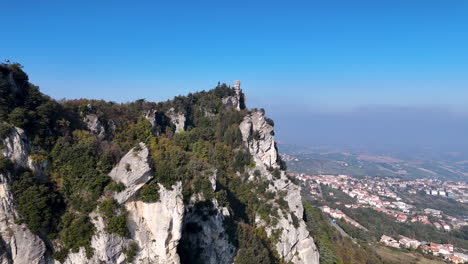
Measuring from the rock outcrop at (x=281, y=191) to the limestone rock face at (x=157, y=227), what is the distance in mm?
16696

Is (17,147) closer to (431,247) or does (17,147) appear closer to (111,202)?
(111,202)

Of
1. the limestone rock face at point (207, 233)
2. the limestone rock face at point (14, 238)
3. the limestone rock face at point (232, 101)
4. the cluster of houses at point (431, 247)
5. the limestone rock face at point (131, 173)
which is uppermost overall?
the limestone rock face at point (232, 101)

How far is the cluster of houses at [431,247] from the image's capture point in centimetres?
6389

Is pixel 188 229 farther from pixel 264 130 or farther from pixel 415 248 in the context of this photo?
pixel 415 248

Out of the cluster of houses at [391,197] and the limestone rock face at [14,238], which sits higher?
the limestone rock face at [14,238]

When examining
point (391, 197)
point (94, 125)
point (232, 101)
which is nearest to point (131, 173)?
point (94, 125)

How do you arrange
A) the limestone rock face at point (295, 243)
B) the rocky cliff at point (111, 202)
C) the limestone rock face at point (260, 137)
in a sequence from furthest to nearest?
the limestone rock face at point (260, 137) → the limestone rock face at point (295, 243) → the rocky cliff at point (111, 202)

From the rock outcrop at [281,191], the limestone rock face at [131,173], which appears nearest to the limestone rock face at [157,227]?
the limestone rock face at [131,173]

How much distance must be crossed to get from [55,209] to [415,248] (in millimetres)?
77808

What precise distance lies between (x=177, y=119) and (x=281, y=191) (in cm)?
2126

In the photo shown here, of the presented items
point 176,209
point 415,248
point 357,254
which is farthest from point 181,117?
point 415,248

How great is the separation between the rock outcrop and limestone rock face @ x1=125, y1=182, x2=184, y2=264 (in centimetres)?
1670

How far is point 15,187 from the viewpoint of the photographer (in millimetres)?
16969

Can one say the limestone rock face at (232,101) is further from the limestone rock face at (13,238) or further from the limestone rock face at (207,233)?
the limestone rock face at (13,238)
